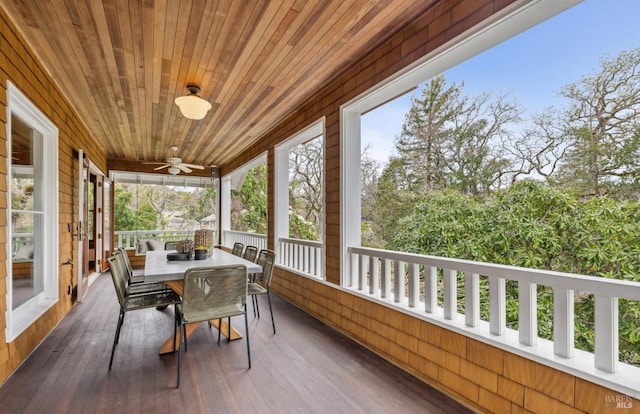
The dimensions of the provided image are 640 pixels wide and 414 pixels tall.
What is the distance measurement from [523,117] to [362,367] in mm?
3256

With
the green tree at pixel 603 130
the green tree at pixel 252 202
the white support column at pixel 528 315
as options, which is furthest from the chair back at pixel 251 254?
the green tree at pixel 252 202

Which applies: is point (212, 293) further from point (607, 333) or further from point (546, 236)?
point (546, 236)

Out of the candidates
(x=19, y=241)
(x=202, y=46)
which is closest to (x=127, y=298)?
(x=19, y=241)

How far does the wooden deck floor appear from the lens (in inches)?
81.1

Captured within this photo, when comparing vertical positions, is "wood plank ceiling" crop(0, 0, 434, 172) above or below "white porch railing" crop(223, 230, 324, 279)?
above

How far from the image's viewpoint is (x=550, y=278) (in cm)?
172

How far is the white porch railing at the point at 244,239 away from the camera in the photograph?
6353 millimetres

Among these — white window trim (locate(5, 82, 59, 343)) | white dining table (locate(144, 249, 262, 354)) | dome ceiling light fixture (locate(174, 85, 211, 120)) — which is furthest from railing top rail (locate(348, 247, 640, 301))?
white window trim (locate(5, 82, 59, 343))

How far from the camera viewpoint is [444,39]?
2223mm

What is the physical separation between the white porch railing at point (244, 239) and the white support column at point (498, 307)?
12.7 feet

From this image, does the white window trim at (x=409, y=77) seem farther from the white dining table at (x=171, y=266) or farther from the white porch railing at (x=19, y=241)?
the white porch railing at (x=19, y=241)

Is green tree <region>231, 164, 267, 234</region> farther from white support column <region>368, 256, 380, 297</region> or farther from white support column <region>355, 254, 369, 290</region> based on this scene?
white support column <region>368, 256, 380, 297</region>

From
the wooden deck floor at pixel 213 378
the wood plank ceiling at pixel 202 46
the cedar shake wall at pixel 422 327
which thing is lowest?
the wooden deck floor at pixel 213 378

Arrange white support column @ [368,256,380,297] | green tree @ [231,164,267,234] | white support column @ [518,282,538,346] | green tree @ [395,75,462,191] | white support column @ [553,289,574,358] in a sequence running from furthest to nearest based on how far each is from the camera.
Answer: green tree @ [231,164,267,234]
green tree @ [395,75,462,191]
white support column @ [368,256,380,297]
white support column @ [518,282,538,346]
white support column @ [553,289,574,358]
